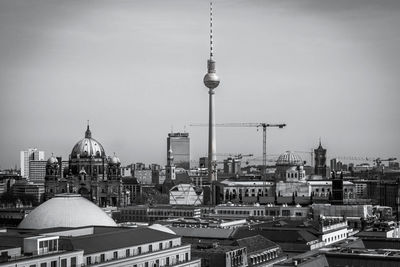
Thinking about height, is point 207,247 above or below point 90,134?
below

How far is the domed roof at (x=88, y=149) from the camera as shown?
604ft

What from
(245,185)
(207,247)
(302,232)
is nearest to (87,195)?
(245,185)

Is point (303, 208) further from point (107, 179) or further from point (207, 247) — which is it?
point (207, 247)

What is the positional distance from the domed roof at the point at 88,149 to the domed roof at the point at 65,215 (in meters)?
106

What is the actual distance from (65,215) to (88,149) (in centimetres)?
11137

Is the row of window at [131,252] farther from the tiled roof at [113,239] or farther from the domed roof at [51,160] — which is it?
the domed roof at [51,160]

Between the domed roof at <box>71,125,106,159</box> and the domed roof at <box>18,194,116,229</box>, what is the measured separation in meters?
106

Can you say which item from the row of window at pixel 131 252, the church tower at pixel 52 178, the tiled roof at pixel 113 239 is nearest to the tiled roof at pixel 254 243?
the tiled roof at pixel 113 239

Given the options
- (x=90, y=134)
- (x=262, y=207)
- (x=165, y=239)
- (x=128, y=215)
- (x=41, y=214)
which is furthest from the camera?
(x=90, y=134)

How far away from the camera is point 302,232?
88.2 metres

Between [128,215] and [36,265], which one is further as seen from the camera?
[128,215]

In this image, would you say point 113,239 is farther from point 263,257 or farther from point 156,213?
point 156,213

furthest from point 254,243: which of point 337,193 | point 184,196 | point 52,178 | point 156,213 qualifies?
point 184,196

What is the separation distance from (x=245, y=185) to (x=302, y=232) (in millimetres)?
104138
